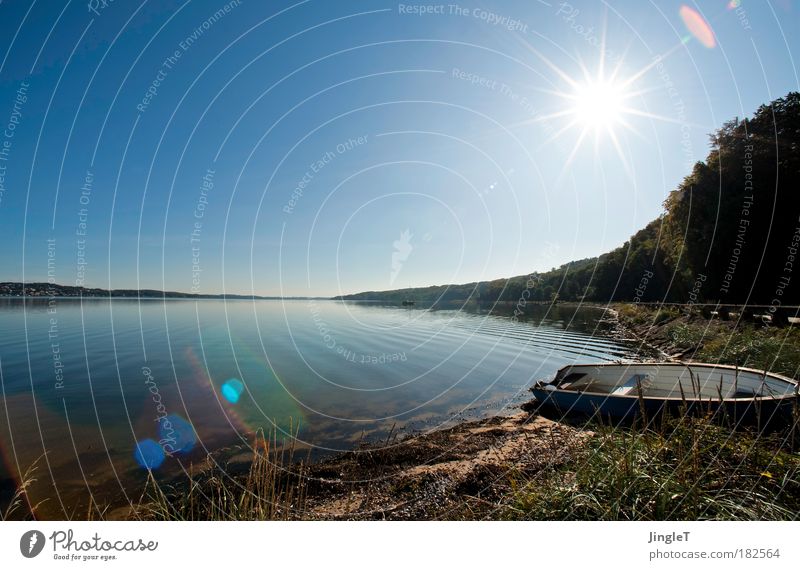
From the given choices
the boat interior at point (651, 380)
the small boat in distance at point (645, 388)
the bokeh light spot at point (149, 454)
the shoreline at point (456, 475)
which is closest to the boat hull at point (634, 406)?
the small boat in distance at point (645, 388)

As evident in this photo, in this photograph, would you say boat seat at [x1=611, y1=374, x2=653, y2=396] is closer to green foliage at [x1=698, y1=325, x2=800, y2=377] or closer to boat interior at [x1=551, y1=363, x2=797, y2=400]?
boat interior at [x1=551, y1=363, x2=797, y2=400]

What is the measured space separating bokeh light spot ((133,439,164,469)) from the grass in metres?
9.47

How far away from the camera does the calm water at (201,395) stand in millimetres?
9039

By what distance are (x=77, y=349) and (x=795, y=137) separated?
48.7 meters

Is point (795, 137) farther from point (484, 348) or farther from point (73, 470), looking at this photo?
point (73, 470)

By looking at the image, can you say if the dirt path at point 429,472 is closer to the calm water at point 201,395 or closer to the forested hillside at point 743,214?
the calm water at point 201,395

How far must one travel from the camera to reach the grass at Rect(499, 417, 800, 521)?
3.05 metres

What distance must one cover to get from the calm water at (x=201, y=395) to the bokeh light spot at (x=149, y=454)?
50mm

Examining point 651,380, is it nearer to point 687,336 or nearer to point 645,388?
point 645,388

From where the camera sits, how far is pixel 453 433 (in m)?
11.2

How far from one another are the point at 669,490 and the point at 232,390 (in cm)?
1638

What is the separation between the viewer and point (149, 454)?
375 inches

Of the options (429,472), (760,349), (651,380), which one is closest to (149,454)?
(429,472)
